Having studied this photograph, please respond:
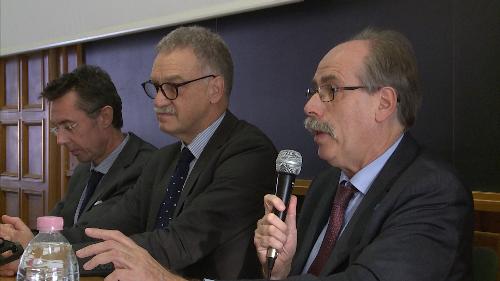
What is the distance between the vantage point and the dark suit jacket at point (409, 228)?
1.32 meters

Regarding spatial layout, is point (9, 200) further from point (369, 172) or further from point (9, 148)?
point (369, 172)

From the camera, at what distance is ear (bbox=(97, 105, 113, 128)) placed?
289 centimetres

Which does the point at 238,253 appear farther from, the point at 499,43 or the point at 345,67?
the point at 499,43

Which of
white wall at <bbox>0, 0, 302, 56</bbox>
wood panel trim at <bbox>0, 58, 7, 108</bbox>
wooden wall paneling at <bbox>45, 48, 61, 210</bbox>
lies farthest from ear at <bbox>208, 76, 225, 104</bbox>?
wood panel trim at <bbox>0, 58, 7, 108</bbox>

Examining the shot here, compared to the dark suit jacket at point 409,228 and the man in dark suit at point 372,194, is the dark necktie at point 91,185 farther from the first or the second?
the dark suit jacket at point 409,228

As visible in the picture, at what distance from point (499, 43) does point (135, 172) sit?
1.51 m

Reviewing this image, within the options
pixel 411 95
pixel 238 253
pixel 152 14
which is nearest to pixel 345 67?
pixel 411 95

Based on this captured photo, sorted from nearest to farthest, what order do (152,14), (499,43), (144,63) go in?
1. (499,43)
2. (152,14)
3. (144,63)

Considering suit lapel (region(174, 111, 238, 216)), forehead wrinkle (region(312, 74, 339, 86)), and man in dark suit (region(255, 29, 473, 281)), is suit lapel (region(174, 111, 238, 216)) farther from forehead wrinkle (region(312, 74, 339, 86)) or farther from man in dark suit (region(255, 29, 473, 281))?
forehead wrinkle (region(312, 74, 339, 86))

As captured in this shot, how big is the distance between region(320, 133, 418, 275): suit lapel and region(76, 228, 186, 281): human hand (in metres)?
0.39

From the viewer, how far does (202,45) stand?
2254mm

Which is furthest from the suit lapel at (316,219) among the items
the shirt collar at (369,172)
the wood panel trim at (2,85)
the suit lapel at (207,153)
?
the wood panel trim at (2,85)

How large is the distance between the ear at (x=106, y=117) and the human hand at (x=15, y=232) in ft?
2.81

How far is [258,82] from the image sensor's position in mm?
2896
